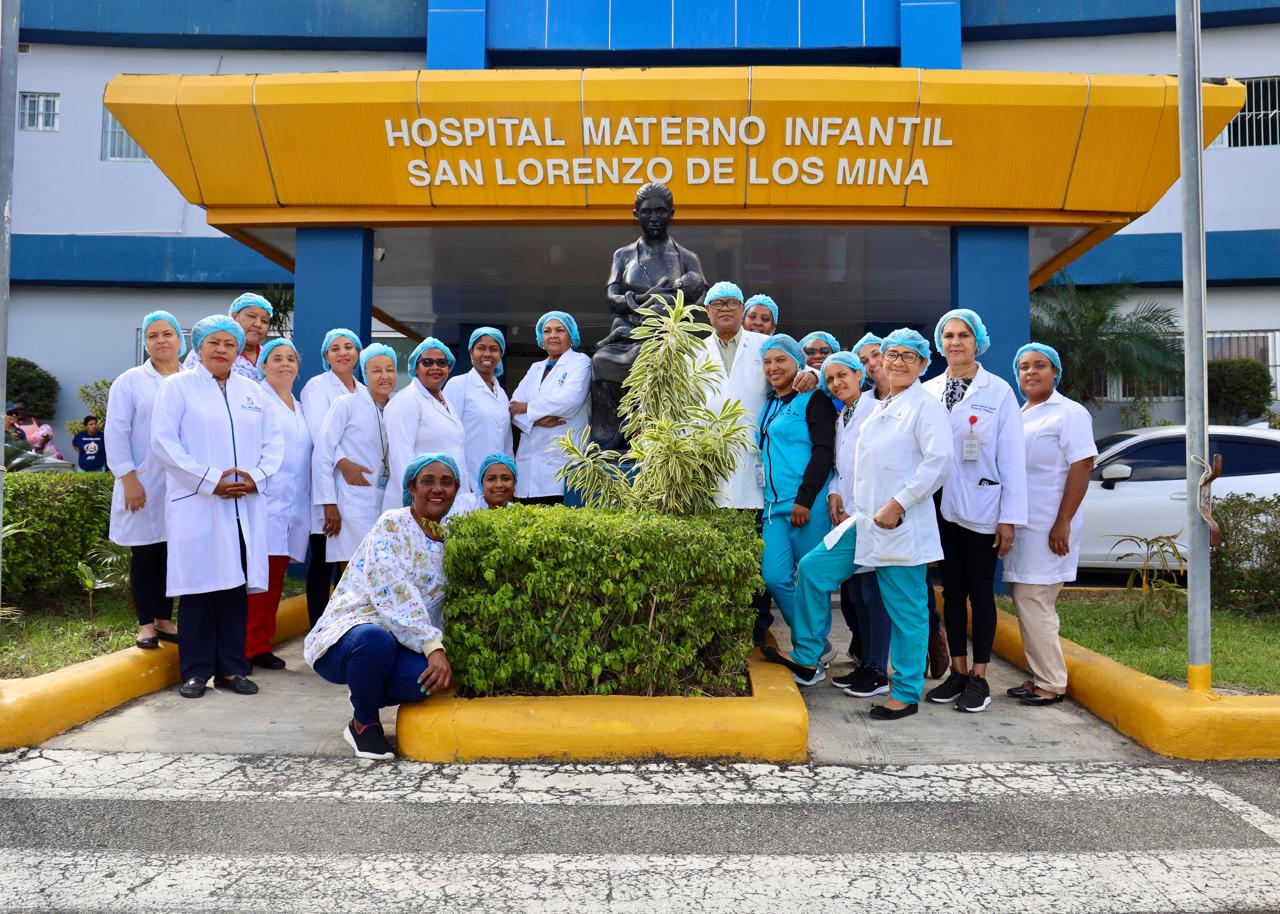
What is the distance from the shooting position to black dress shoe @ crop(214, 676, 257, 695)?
201 inches

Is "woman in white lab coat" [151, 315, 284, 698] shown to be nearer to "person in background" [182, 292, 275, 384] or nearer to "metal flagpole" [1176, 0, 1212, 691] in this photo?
"person in background" [182, 292, 275, 384]

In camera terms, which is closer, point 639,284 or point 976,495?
point 976,495

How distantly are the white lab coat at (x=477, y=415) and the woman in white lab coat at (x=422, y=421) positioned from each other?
52 centimetres

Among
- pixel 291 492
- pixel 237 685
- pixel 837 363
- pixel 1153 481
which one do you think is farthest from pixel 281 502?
pixel 1153 481

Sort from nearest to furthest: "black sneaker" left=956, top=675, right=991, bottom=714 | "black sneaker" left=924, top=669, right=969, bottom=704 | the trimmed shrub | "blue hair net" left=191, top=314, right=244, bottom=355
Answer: "black sneaker" left=956, top=675, right=991, bottom=714 < "black sneaker" left=924, top=669, right=969, bottom=704 < "blue hair net" left=191, top=314, right=244, bottom=355 < the trimmed shrub

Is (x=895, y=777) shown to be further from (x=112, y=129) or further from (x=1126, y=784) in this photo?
(x=112, y=129)

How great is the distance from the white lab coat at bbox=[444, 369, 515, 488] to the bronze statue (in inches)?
28.8

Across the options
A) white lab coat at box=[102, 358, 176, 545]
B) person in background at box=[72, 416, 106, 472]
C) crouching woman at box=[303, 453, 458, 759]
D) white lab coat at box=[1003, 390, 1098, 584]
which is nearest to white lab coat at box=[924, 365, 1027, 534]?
white lab coat at box=[1003, 390, 1098, 584]

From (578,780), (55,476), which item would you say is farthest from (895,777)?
(55,476)

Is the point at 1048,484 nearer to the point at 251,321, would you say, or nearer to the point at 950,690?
the point at 950,690

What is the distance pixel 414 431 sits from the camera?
6.02 meters

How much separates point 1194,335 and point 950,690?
2053mm

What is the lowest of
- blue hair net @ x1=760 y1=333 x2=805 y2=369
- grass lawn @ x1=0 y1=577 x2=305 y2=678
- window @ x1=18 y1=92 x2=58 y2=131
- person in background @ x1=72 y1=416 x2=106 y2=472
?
grass lawn @ x1=0 y1=577 x2=305 y2=678

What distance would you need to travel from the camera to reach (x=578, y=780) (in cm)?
384
